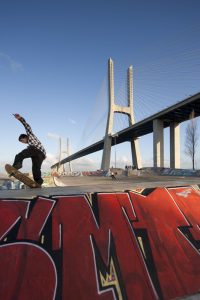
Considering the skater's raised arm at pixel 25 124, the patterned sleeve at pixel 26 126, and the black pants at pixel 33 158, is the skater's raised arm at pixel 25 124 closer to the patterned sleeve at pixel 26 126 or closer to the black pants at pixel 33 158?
the patterned sleeve at pixel 26 126

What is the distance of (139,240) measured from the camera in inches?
203

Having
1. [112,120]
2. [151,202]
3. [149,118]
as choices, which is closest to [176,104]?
[149,118]

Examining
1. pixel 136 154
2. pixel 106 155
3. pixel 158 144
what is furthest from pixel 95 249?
pixel 136 154

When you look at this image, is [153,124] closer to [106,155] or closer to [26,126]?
[106,155]

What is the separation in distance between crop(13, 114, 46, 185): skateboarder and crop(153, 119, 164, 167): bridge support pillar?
53761 millimetres

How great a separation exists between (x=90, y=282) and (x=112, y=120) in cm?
6297

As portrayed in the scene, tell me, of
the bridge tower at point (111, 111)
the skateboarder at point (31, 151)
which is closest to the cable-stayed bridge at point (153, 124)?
the bridge tower at point (111, 111)

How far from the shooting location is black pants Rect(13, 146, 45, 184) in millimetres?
7637

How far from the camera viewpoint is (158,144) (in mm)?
60812

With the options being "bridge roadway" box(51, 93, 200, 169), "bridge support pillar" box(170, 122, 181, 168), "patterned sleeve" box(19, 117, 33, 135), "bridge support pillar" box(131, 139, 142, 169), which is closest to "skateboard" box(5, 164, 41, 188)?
"patterned sleeve" box(19, 117, 33, 135)

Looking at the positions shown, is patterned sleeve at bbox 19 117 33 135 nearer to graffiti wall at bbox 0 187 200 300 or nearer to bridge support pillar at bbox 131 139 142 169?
graffiti wall at bbox 0 187 200 300

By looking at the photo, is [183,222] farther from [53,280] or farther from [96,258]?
[53,280]

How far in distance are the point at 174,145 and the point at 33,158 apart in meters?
57.2

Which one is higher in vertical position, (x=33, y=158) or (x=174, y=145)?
(x=174, y=145)
